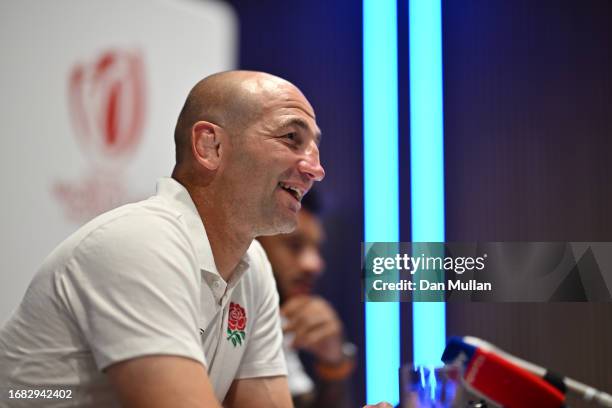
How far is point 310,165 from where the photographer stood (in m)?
1.50

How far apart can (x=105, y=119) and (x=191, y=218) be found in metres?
0.77

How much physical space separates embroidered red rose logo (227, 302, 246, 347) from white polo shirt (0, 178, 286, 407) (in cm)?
4

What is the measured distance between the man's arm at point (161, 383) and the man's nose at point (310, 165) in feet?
1.74

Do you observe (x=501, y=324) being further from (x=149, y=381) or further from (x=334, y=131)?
(x=149, y=381)

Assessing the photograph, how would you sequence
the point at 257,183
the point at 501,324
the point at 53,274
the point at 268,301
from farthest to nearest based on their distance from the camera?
the point at 501,324
the point at 268,301
the point at 257,183
the point at 53,274

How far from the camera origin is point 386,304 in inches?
69.6

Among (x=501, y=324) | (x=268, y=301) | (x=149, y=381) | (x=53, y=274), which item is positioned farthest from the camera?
(x=501, y=324)

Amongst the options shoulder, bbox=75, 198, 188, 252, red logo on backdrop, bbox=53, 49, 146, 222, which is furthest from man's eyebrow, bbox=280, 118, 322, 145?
red logo on backdrop, bbox=53, 49, 146, 222

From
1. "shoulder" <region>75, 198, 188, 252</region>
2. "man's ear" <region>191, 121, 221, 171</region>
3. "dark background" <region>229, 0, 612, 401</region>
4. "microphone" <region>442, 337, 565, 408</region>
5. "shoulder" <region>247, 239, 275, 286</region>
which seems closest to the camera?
"microphone" <region>442, 337, 565, 408</region>

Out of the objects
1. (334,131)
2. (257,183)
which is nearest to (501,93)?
(334,131)

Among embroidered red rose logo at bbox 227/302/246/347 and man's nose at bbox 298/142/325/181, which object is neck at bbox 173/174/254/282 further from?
man's nose at bbox 298/142/325/181

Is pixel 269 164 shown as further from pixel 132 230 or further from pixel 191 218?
pixel 132 230

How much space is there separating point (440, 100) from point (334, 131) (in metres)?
0.27

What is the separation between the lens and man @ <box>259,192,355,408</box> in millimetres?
1847
